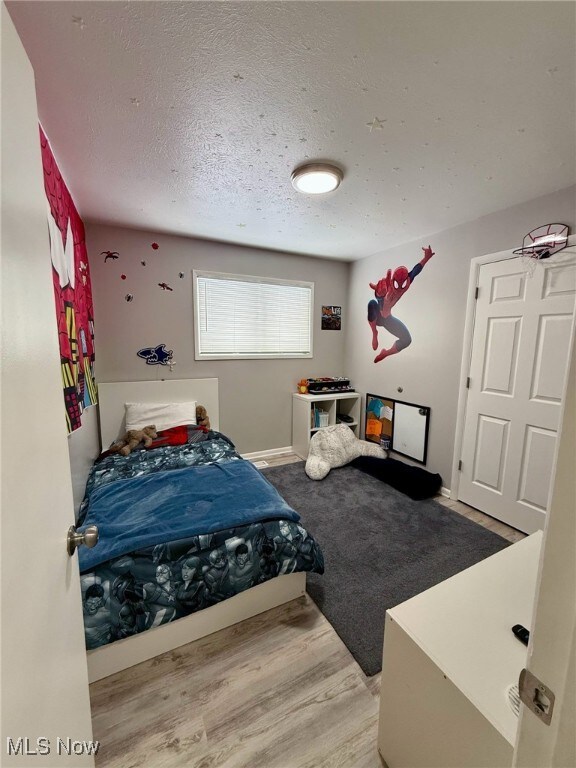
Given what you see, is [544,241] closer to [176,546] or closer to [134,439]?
[176,546]

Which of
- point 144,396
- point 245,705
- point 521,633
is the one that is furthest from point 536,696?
point 144,396

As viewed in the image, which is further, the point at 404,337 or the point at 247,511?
the point at 404,337

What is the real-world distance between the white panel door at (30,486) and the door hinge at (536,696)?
2.36ft

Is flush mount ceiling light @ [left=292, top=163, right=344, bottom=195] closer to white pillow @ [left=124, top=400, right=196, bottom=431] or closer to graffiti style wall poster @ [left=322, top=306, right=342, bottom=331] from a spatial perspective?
graffiti style wall poster @ [left=322, top=306, right=342, bottom=331]

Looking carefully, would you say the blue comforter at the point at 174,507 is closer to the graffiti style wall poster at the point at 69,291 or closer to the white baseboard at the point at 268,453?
the graffiti style wall poster at the point at 69,291

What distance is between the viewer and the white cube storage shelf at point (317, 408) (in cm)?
357

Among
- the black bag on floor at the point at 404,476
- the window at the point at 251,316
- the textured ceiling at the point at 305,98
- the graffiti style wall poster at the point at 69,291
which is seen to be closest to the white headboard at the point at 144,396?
the window at the point at 251,316

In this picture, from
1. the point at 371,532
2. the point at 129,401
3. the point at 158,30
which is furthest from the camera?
the point at 129,401

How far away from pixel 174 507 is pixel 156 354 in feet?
6.14

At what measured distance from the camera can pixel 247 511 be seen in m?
1.61

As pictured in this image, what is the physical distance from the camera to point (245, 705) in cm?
122

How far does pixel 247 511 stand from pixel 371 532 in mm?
1166

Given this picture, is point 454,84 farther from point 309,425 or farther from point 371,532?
point 309,425

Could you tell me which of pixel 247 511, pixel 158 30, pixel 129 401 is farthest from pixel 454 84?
pixel 129 401
